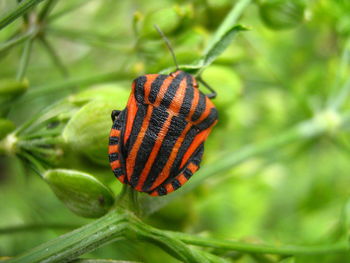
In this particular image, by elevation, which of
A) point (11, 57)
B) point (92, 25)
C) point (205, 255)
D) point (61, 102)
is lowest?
point (205, 255)

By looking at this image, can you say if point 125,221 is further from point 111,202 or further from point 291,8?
point 291,8

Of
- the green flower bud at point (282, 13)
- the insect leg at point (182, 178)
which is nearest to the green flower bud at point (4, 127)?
the insect leg at point (182, 178)

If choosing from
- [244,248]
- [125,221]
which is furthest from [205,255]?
[125,221]

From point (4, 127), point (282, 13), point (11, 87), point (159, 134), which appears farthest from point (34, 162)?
point (282, 13)

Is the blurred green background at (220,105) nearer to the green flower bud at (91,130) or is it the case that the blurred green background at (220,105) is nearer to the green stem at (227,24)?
the green flower bud at (91,130)

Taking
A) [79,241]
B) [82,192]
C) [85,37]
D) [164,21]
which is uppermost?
[85,37]

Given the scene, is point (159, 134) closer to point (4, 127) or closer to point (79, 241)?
point (79, 241)
